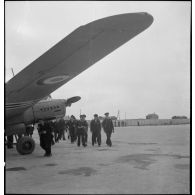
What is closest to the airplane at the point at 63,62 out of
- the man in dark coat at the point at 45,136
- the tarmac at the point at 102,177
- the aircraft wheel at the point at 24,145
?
the aircraft wheel at the point at 24,145

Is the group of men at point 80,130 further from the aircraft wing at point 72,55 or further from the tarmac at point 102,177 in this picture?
the tarmac at point 102,177

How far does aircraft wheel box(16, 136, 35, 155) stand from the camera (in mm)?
10805

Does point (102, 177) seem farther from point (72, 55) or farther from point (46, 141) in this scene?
point (46, 141)

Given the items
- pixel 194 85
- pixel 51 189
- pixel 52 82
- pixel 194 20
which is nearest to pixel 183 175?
pixel 194 85

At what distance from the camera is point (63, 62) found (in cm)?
775

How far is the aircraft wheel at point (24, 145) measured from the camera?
35.4 ft

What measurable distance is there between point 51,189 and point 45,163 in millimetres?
3133

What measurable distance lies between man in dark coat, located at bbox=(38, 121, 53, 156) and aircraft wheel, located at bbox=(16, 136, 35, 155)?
821 mm

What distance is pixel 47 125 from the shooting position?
1062 centimetres

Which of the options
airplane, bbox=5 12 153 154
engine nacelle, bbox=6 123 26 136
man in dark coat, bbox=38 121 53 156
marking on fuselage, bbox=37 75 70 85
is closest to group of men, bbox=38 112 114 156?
man in dark coat, bbox=38 121 53 156

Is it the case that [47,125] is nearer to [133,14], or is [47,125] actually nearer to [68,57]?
[68,57]

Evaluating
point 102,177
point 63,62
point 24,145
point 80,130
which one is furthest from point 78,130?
point 102,177

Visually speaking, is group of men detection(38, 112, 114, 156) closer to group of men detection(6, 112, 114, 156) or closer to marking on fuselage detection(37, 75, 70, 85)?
group of men detection(6, 112, 114, 156)

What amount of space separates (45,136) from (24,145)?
112cm
